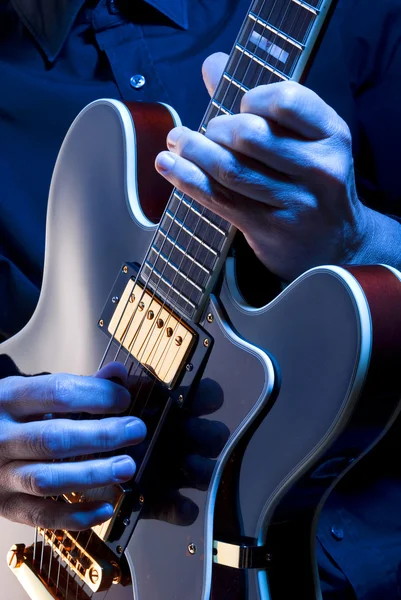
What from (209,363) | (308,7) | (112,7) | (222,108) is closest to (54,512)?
(209,363)

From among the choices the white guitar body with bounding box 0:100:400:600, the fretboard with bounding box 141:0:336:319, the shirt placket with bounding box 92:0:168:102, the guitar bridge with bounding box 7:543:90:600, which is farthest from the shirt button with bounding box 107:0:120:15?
the guitar bridge with bounding box 7:543:90:600

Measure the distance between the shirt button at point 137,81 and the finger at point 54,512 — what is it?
0.56m

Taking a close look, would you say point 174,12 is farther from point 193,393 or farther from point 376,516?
point 376,516

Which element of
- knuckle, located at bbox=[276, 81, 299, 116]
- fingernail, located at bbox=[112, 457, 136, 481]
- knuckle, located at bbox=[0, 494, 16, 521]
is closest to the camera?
knuckle, located at bbox=[276, 81, 299, 116]

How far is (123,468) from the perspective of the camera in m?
0.67

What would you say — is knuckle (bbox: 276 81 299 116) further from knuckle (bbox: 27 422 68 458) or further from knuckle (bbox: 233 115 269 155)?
knuckle (bbox: 27 422 68 458)

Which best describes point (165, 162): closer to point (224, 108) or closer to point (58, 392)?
point (224, 108)

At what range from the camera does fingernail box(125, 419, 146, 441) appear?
2.23 feet

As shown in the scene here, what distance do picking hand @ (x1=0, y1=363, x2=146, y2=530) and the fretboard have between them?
11 cm

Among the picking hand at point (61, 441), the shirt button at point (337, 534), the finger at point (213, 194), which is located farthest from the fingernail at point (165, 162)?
the shirt button at point (337, 534)

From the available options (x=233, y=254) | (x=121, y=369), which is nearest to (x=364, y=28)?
(x=233, y=254)

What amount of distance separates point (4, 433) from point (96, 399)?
0.12 meters

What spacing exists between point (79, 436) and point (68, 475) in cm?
4

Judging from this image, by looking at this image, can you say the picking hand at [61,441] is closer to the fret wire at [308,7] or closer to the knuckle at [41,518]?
the knuckle at [41,518]
